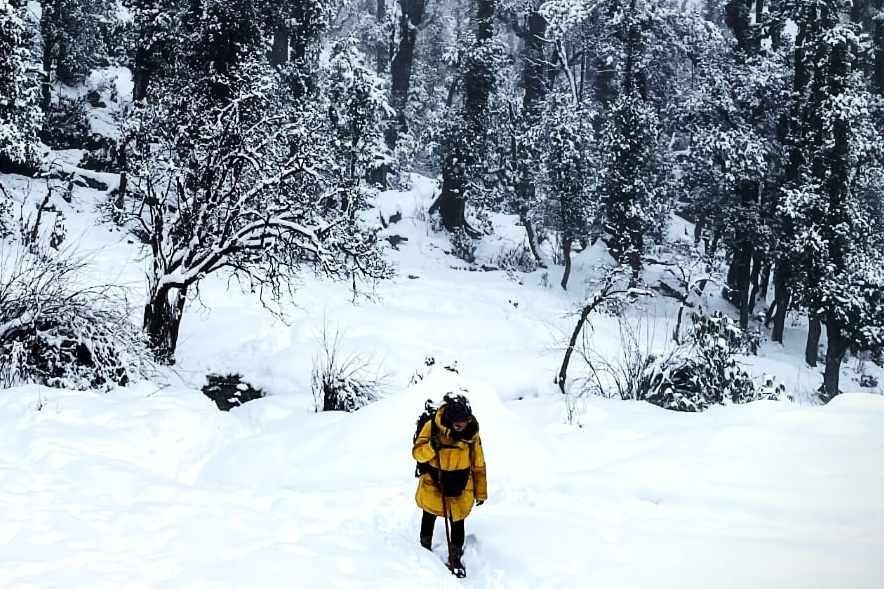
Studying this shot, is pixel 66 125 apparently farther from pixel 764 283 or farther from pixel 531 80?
pixel 764 283

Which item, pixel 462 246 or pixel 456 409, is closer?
pixel 456 409

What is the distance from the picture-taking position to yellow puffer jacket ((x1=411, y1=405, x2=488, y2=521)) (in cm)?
464

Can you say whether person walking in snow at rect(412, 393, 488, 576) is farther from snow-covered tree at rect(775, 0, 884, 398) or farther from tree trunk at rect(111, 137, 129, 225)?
snow-covered tree at rect(775, 0, 884, 398)

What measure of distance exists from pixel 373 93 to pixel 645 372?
16.9 metres

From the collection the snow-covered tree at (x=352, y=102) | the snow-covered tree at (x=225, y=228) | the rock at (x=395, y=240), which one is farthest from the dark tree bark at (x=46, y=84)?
the rock at (x=395, y=240)

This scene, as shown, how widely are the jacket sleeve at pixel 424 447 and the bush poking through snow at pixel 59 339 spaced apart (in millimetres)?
6422

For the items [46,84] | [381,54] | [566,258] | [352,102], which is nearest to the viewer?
[46,84]

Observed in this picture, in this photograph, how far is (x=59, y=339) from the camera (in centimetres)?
895

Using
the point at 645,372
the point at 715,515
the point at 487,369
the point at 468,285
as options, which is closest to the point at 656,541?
the point at 715,515

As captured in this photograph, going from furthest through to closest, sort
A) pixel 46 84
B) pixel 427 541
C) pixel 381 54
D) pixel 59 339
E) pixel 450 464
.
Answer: pixel 381 54 → pixel 46 84 → pixel 59 339 → pixel 427 541 → pixel 450 464

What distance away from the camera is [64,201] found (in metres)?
19.5

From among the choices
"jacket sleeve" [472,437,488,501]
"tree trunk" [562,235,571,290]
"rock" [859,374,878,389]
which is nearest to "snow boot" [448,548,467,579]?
"jacket sleeve" [472,437,488,501]

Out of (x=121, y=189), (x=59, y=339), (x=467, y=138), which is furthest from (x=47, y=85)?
(x=59, y=339)

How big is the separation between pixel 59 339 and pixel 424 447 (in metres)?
6.85
